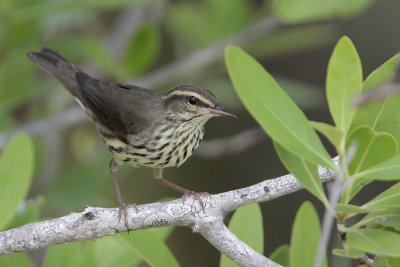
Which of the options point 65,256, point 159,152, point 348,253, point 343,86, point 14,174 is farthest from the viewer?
point 159,152

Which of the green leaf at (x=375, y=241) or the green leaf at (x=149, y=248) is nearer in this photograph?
the green leaf at (x=375, y=241)

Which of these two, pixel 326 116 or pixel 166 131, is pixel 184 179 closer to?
pixel 326 116

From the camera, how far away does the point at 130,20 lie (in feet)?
22.0

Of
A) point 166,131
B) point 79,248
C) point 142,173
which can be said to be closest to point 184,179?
point 142,173

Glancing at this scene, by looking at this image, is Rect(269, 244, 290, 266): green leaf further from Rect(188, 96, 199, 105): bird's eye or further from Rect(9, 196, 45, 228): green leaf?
Rect(188, 96, 199, 105): bird's eye

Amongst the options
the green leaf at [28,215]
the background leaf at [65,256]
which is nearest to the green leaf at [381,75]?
the background leaf at [65,256]

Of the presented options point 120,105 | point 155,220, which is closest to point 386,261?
point 155,220

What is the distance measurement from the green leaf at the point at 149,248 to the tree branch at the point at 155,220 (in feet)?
0.31

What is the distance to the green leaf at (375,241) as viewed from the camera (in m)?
2.67

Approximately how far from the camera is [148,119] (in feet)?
15.7

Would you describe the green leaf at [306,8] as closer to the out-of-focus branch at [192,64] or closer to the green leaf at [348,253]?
the out-of-focus branch at [192,64]

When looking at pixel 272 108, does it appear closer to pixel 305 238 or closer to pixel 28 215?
pixel 305 238

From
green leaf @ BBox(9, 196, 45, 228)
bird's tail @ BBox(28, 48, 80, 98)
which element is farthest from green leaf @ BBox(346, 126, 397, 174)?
bird's tail @ BBox(28, 48, 80, 98)

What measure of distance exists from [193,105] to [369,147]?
1952 mm
